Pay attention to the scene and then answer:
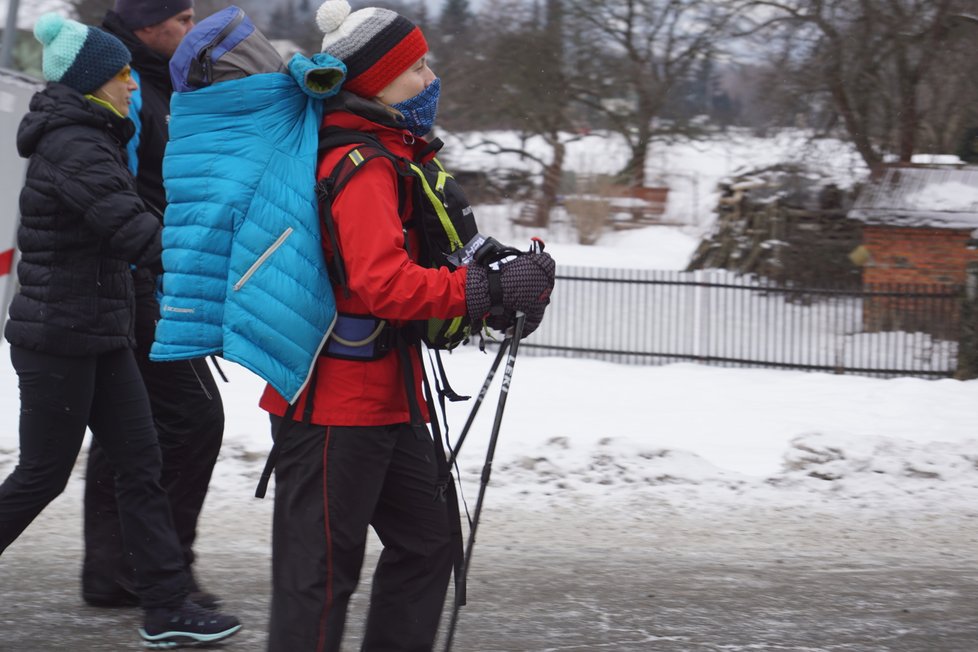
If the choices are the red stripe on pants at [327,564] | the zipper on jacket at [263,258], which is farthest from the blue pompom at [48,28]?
the red stripe on pants at [327,564]

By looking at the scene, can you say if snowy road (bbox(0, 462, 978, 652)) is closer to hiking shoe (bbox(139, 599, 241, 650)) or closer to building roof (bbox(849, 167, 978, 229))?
hiking shoe (bbox(139, 599, 241, 650))

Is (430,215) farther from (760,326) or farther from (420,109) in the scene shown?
(760,326)

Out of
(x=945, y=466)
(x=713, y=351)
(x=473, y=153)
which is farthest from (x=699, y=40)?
(x=945, y=466)

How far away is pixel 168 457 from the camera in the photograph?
13.9 feet

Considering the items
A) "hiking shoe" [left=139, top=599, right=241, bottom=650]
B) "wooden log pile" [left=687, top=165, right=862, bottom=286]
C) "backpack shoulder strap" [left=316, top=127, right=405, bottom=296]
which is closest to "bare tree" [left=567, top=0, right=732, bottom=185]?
"wooden log pile" [left=687, top=165, right=862, bottom=286]

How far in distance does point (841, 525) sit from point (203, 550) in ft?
9.86

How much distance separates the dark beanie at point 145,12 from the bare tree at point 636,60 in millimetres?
17299

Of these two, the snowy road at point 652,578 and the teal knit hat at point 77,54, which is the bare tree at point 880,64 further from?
the teal knit hat at point 77,54

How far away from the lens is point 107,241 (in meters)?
3.75

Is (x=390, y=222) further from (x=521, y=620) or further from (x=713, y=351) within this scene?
(x=713, y=351)

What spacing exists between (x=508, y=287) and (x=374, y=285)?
1.09 feet

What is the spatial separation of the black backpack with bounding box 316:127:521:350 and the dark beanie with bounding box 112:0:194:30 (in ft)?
5.15

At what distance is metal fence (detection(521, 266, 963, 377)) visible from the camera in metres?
11.7

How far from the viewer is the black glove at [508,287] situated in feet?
9.25
